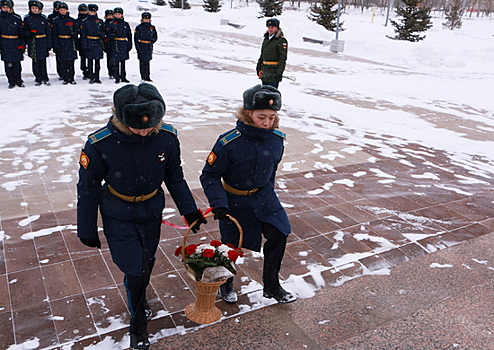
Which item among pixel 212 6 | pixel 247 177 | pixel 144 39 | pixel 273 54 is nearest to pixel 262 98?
pixel 247 177

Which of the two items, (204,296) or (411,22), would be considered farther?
(411,22)

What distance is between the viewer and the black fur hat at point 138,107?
2.48 meters

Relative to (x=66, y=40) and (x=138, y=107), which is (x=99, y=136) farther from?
(x=66, y=40)

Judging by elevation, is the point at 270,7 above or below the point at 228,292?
above

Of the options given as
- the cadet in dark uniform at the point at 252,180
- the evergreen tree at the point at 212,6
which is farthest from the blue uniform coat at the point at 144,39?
the evergreen tree at the point at 212,6

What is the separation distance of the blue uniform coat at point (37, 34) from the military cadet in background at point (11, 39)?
0.16 meters

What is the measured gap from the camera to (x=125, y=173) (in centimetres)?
267

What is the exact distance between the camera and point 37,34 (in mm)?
10180

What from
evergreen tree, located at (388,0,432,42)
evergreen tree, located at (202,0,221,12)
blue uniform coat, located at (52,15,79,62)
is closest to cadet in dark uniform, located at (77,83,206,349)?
blue uniform coat, located at (52,15,79,62)

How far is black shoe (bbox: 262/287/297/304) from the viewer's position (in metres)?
3.40

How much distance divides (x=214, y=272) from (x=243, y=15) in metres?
35.1

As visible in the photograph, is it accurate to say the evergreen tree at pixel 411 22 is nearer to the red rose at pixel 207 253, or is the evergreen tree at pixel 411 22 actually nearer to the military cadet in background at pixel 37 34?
the military cadet in background at pixel 37 34

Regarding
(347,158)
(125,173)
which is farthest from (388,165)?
(125,173)

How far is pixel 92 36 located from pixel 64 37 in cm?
65
